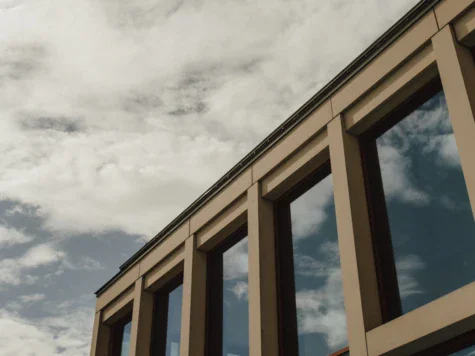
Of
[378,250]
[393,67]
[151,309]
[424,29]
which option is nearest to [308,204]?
[378,250]

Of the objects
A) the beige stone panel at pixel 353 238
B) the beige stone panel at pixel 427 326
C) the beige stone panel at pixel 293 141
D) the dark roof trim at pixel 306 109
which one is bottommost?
A: the beige stone panel at pixel 427 326

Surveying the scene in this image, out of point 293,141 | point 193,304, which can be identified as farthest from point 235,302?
point 293,141

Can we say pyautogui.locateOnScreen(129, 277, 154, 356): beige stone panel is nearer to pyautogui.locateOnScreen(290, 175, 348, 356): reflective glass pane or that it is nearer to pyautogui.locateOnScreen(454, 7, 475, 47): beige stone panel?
pyautogui.locateOnScreen(290, 175, 348, 356): reflective glass pane

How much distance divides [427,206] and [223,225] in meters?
4.76

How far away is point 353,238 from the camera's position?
9.20 meters

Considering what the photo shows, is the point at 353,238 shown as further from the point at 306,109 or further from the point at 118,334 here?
the point at 118,334

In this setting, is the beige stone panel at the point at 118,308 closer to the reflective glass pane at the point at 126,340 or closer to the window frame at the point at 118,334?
the window frame at the point at 118,334

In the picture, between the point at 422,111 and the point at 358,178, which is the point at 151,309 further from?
the point at 422,111

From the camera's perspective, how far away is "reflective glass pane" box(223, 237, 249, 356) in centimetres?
1162

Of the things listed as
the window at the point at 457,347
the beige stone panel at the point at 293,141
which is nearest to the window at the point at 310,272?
the beige stone panel at the point at 293,141

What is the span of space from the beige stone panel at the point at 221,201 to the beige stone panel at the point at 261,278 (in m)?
0.39

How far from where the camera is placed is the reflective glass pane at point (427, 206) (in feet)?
27.6

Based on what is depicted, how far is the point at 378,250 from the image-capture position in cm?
937

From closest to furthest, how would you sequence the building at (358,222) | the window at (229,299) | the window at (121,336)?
the building at (358,222), the window at (229,299), the window at (121,336)
